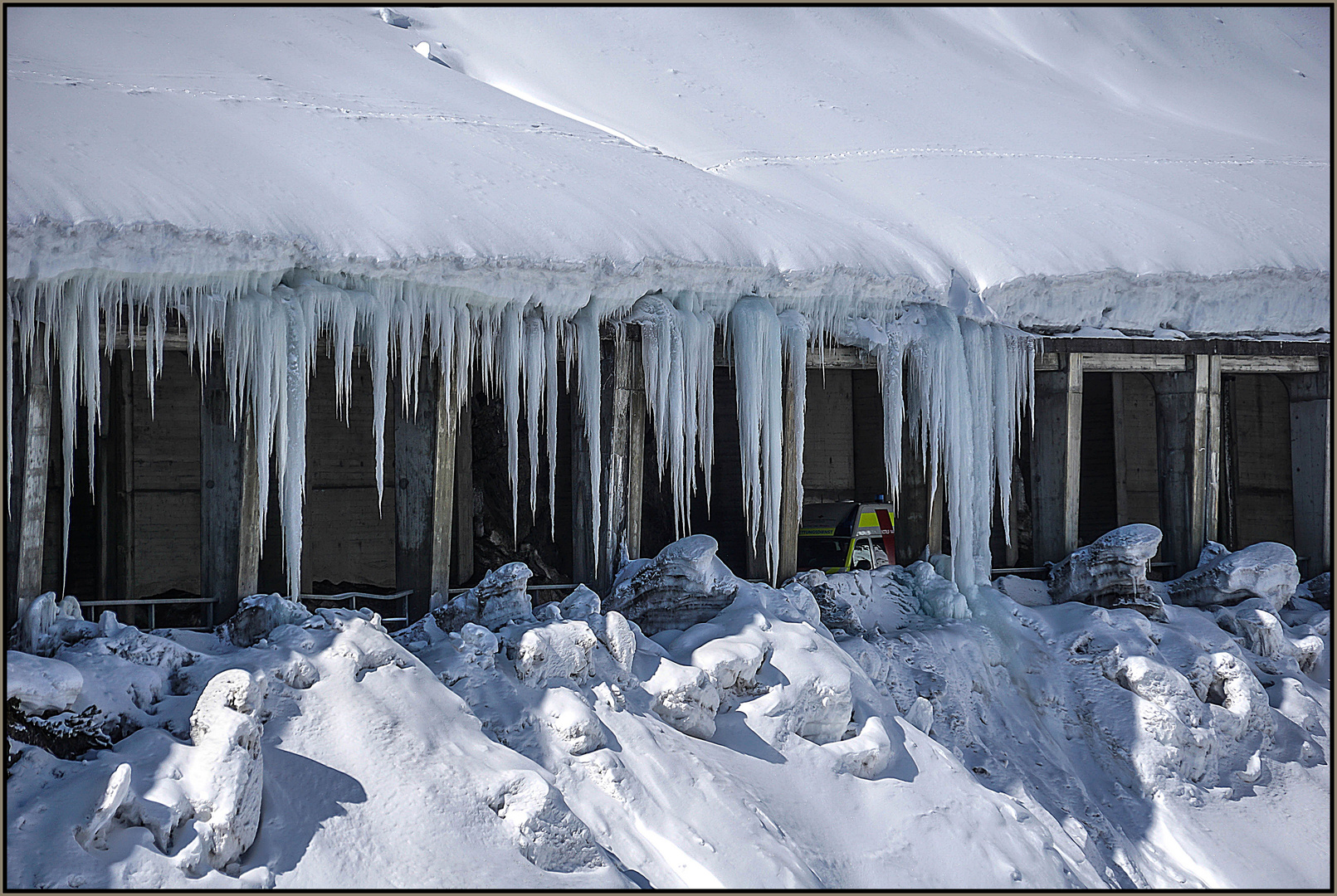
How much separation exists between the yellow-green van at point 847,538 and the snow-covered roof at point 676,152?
8.93 feet

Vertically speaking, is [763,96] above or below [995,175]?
above

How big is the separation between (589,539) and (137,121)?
413cm

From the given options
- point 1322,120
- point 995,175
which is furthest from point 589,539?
point 1322,120

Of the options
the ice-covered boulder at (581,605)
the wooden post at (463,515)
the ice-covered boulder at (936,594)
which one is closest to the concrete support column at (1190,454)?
the ice-covered boulder at (936,594)

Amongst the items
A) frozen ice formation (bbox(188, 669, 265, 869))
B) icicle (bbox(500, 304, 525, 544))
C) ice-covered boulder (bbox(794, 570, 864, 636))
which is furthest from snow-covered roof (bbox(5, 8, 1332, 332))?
frozen ice formation (bbox(188, 669, 265, 869))

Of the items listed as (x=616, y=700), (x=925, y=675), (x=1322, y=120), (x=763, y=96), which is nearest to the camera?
(x=616, y=700)

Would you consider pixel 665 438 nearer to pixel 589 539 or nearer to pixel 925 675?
pixel 589 539

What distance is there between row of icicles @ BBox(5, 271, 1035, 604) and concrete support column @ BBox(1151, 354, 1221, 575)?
183 cm

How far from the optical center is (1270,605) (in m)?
9.79

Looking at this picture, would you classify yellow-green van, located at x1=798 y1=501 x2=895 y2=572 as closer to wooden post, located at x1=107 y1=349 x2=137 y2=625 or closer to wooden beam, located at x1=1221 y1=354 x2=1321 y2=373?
wooden beam, located at x1=1221 y1=354 x2=1321 y2=373

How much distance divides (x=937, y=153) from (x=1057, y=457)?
3.06 meters

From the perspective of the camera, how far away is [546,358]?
312 inches

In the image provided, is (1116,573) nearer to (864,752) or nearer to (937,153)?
(864,752)

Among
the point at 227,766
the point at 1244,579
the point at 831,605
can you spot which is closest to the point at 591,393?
the point at 831,605
